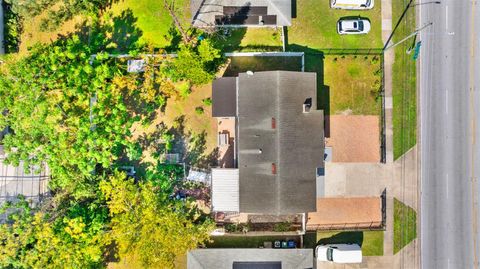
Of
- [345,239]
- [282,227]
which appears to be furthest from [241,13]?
[345,239]

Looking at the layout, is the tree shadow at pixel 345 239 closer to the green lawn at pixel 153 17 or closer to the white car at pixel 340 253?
the white car at pixel 340 253

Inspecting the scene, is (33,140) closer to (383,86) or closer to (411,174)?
(383,86)

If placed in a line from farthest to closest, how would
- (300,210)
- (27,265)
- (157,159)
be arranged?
(157,159)
(300,210)
(27,265)

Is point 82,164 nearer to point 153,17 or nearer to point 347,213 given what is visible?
point 153,17

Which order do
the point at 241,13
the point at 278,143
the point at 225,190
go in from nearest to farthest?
the point at 278,143 → the point at 225,190 → the point at 241,13

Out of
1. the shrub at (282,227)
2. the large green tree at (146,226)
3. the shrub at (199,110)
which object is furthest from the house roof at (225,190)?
the shrub at (199,110)

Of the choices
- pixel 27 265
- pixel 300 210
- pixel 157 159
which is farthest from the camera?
pixel 157 159

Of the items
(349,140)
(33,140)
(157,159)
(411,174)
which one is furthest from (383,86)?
(33,140)

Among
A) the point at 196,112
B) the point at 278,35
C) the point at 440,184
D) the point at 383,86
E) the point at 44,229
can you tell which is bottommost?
the point at 44,229
